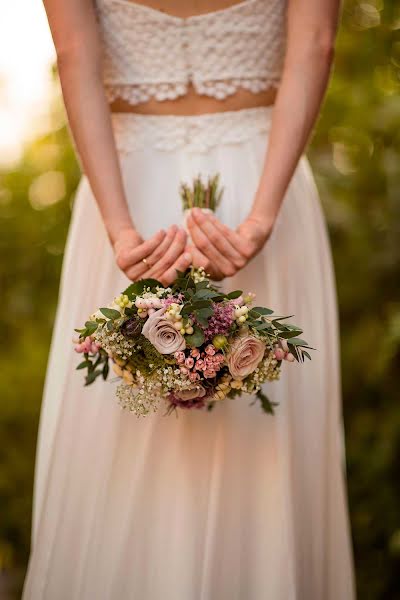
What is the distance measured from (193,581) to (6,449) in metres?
2.12

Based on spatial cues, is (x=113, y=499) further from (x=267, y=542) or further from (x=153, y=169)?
(x=153, y=169)

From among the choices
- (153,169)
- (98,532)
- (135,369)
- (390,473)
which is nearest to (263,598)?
(98,532)

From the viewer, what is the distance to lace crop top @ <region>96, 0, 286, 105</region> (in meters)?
1.96

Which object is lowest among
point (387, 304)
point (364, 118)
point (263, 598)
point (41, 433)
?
point (263, 598)

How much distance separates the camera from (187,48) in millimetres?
1986

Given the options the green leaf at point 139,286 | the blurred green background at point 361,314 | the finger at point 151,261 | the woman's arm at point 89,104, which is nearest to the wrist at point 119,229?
the woman's arm at point 89,104

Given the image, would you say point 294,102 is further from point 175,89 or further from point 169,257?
point 169,257

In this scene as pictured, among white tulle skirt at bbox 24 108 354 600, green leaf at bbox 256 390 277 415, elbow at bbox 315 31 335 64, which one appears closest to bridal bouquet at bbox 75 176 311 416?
green leaf at bbox 256 390 277 415

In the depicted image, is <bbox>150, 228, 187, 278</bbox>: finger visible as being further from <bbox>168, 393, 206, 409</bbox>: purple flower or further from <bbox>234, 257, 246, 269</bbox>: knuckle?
<bbox>168, 393, 206, 409</bbox>: purple flower

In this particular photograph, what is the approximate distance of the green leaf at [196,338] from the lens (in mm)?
1495

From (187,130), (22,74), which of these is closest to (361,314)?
(187,130)

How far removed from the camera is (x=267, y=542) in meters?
1.90

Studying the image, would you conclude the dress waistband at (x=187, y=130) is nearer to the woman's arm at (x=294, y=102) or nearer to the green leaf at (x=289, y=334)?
the woman's arm at (x=294, y=102)

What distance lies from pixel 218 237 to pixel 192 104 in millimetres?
471
